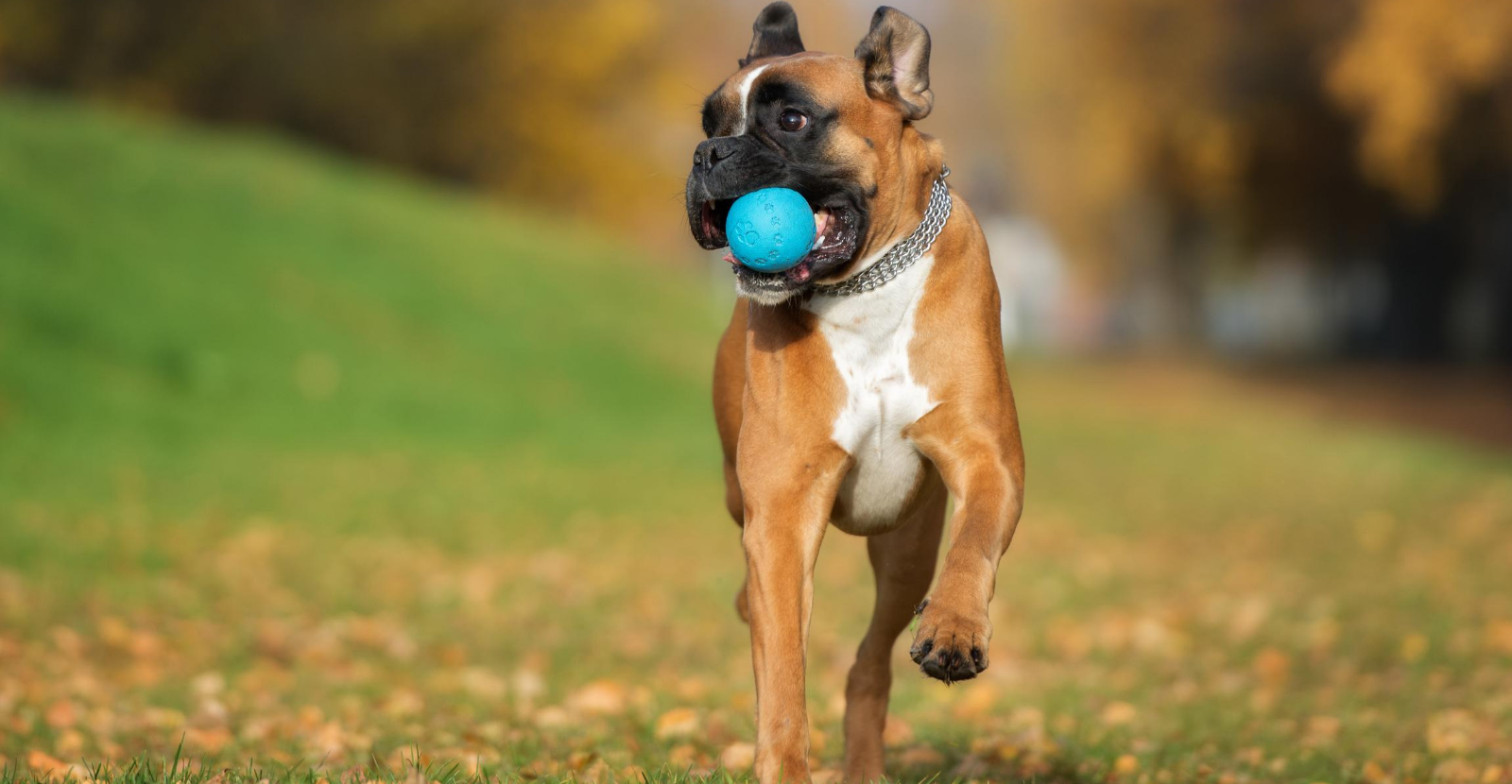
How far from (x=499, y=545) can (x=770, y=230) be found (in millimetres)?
9715

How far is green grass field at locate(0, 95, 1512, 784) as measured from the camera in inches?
265

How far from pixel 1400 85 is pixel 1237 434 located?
629 cm

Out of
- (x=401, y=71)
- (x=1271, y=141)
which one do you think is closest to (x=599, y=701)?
(x=1271, y=141)

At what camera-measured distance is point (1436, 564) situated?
1251 cm

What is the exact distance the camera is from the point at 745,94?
15.7 feet

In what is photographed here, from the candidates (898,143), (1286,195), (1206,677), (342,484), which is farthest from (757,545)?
(1286,195)

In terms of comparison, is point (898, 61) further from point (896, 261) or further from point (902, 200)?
point (896, 261)

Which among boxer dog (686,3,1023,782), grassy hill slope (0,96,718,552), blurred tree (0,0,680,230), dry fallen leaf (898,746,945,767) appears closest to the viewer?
boxer dog (686,3,1023,782)

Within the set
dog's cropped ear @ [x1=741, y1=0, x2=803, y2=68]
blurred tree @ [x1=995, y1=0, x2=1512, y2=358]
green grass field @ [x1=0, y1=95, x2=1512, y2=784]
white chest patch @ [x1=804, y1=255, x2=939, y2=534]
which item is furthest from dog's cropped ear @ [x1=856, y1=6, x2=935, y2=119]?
blurred tree @ [x1=995, y1=0, x2=1512, y2=358]

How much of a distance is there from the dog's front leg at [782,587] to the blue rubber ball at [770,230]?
0.58 metres

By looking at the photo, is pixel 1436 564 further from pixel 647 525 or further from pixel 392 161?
pixel 392 161

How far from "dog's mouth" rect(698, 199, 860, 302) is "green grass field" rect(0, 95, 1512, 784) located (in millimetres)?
1583

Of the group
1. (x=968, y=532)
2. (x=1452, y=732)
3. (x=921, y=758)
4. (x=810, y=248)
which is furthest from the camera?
(x=1452, y=732)

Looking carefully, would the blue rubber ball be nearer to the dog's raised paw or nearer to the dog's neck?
the dog's neck
